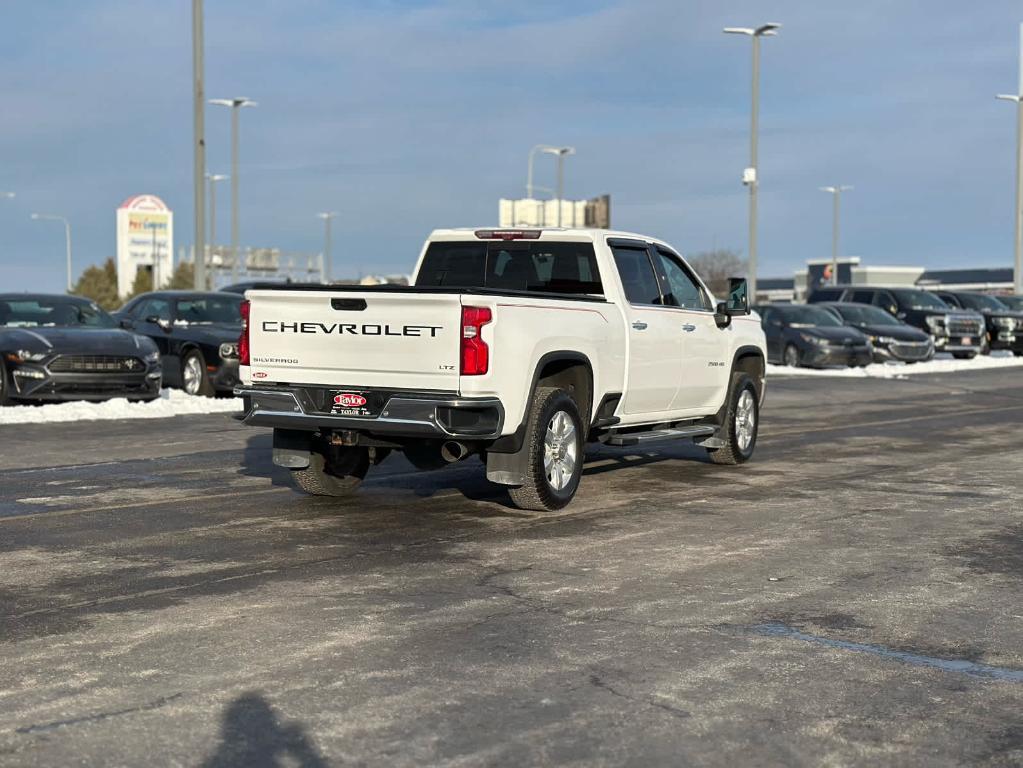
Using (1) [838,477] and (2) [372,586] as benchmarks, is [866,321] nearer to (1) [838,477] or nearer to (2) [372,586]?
(1) [838,477]

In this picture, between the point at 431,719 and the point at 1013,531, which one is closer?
the point at 431,719

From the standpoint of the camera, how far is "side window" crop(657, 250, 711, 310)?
1208cm

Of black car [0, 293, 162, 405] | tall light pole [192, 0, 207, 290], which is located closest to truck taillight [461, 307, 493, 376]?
black car [0, 293, 162, 405]

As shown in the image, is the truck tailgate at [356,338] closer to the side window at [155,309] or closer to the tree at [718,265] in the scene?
the side window at [155,309]

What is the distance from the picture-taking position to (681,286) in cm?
1231

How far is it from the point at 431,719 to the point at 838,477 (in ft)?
25.6

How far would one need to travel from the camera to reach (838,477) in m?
12.2

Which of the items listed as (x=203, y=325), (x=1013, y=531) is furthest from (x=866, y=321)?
(x=1013, y=531)

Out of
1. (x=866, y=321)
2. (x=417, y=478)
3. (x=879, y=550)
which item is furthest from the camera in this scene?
(x=866, y=321)

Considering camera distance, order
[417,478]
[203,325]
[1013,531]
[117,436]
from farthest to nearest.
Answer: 1. [203,325]
2. [117,436]
3. [417,478]
4. [1013,531]

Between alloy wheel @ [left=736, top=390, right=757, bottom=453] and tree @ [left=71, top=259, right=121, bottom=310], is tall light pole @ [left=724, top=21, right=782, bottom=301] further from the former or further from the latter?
tree @ [left=71, top=259, right=121, bottom=310]

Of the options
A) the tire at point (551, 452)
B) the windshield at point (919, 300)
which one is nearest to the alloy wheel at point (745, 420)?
the tire at point (551, 452)

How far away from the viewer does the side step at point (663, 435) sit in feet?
36.6

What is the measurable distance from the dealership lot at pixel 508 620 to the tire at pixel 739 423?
0.69 metres
